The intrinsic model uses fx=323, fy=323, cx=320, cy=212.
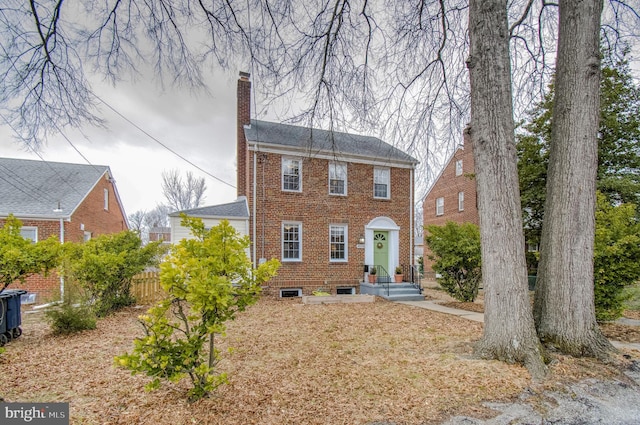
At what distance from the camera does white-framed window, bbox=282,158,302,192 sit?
1267 cm

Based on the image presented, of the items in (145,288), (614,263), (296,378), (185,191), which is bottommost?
(145,288)

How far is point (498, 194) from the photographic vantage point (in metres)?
4.43

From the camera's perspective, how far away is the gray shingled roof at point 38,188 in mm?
12159

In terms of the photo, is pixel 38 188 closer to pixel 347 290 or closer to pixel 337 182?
pixel 337 182

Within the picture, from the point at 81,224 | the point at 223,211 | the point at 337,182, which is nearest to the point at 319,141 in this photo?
the point at 337,182

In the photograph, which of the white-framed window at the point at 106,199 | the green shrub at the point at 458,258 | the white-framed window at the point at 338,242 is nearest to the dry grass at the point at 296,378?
the green shrub at the point at 458,258

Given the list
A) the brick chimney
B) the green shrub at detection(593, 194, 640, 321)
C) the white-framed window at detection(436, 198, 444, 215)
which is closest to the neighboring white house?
the brick chimney

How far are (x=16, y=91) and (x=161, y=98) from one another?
65.3 inches

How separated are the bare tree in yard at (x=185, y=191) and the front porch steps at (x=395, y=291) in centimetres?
2355

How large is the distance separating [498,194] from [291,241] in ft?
29.7

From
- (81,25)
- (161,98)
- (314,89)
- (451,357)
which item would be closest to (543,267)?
(451,357)

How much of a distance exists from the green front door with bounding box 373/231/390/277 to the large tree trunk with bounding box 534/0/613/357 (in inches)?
346

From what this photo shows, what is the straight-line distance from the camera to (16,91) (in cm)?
395

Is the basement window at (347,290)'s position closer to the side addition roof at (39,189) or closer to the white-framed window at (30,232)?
the side addition roof at (39,189)
